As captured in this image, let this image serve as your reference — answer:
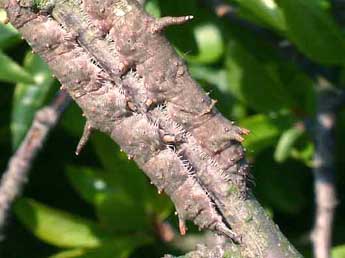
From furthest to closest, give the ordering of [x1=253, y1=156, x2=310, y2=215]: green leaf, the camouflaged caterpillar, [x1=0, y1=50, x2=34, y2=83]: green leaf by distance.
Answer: [x1=253, y1=156, x2=310, y2=215]: green leaf → [x1=0, y1=50, x2=34, y2=83]: green leaf → the camouflaged caterpillar

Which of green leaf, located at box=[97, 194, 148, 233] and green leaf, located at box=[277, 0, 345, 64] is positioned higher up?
green leaf, located at box=[277, 0, 345, 64]

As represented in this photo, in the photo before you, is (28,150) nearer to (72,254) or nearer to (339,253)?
(72,254)

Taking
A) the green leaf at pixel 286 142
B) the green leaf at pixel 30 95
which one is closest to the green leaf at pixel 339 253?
the green leaf at pixel 286 142

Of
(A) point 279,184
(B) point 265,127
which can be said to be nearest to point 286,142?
(B) point 265,127

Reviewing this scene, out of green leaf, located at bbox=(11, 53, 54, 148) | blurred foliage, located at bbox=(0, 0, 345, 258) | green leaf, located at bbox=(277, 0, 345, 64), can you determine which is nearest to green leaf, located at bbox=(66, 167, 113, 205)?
Answer: blurred foliage, located at bbox=(0, 0, 345, 258)

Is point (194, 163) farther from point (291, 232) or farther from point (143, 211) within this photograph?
point (291, 232)

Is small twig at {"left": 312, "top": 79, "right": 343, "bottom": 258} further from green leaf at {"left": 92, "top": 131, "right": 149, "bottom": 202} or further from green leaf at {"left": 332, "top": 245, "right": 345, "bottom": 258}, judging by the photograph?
green leaf at {"left": 92, "top": 131, "right": 149, "bottom": 202}

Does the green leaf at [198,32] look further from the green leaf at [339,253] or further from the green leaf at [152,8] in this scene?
the green leaf at [339,253]
